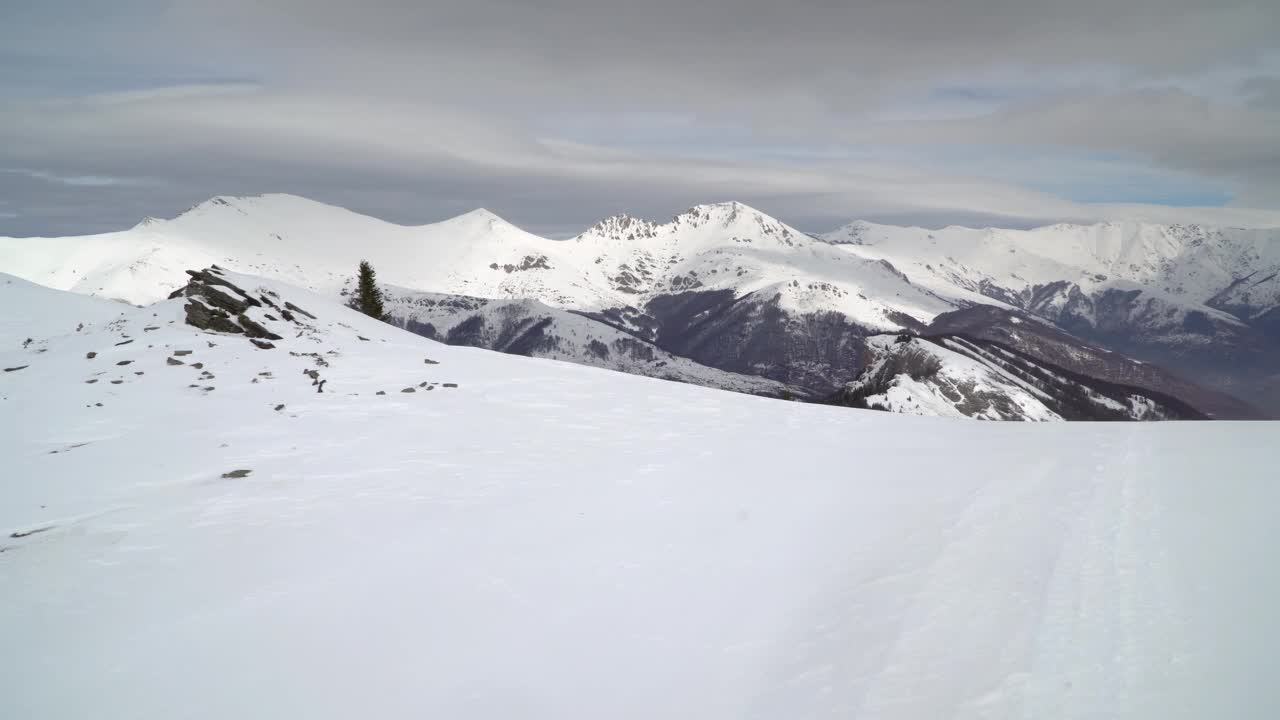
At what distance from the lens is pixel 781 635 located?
7.56 m

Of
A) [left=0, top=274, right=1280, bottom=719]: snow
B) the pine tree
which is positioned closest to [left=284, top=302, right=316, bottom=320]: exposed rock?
[left=0, top=274, right=1280, bottom=719]: snow

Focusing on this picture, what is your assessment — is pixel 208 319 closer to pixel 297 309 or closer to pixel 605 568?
pixel 297 309

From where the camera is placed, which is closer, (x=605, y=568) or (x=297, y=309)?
(x=605, y=568)

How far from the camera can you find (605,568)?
8961mm

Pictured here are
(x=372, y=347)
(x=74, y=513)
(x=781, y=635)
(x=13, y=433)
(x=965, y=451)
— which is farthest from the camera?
(x=372, y=347)

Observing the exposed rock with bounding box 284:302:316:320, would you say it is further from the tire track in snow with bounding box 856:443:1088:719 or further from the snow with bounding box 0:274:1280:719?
the tire track in snow with bounding box 856:443:1088:719

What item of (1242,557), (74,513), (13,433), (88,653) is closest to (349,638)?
(88,653)

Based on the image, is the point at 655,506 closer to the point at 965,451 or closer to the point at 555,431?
the point at 555,431

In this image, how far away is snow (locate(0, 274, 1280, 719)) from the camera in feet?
20.3

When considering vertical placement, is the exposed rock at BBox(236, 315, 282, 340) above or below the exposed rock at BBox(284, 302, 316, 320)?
below

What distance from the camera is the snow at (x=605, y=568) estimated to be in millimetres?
6195

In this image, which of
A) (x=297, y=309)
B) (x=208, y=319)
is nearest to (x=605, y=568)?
(x=208, y=319)

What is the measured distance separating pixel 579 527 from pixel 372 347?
1802 centimetres

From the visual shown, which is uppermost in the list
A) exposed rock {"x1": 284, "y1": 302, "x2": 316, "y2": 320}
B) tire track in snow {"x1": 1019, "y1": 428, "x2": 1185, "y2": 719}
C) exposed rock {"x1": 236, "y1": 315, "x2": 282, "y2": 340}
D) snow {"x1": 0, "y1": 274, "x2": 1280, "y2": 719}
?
exposed rock {"x1": 284, "y1": 302, "x2": 316, "y2": 320}
